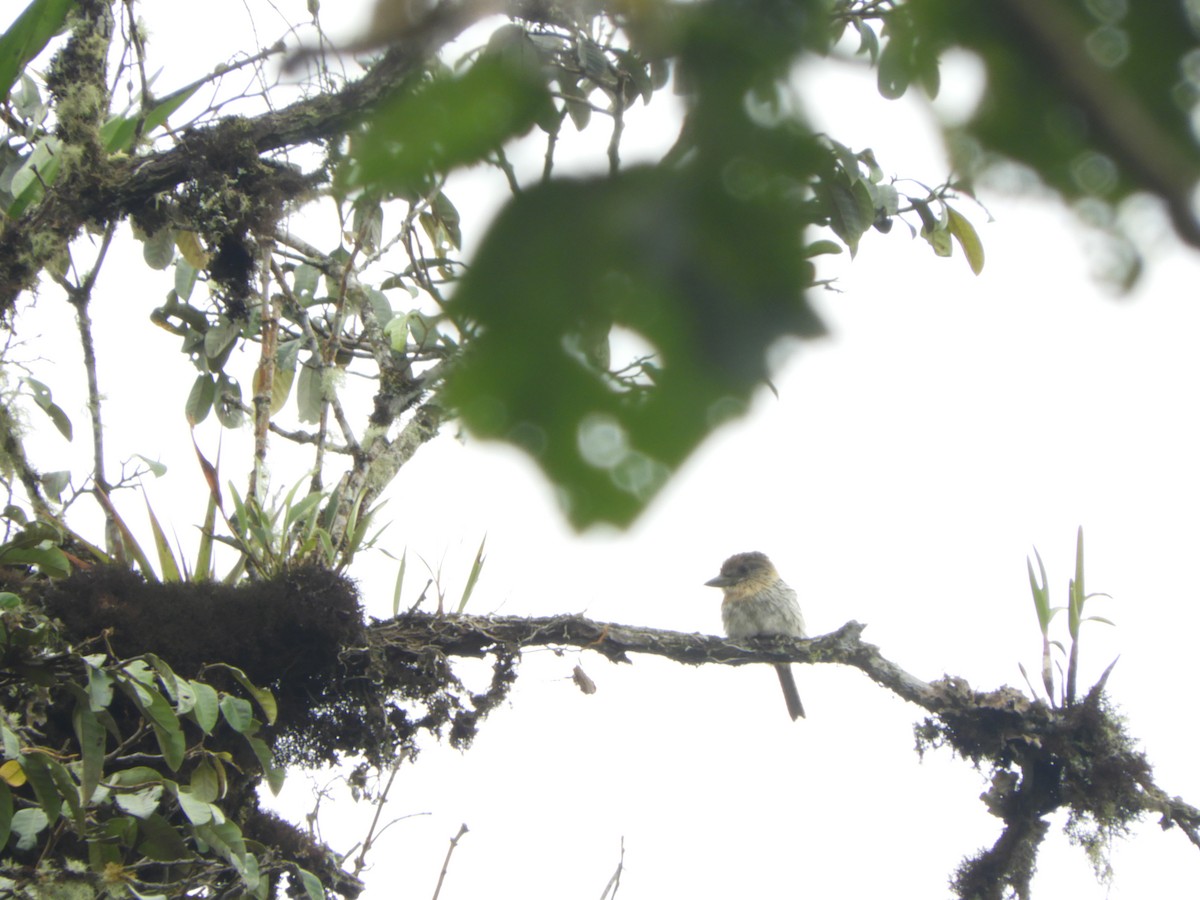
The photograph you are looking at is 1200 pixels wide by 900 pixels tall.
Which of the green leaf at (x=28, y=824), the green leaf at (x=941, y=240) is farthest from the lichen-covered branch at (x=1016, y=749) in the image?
the green leaf at (x=941, y=240)

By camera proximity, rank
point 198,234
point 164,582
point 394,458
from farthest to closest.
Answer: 1. point 394,458
2. point 198,234
3. point 164,582

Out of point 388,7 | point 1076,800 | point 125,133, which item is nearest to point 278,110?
point 125,133

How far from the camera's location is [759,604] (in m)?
4.68

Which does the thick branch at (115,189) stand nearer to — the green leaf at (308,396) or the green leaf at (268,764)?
the green leaf at (308,396)

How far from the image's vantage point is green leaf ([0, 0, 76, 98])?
2107 mm

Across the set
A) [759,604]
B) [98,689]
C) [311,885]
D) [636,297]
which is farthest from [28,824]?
[759,604]

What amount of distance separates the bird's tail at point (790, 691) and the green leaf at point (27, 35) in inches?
147

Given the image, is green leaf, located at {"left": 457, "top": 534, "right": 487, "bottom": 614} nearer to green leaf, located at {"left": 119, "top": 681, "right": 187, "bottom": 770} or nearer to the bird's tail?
green leaf, located at {"left": 119, "top": 681, "right": 187, "bottom": 770}

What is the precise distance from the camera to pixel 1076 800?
3117 mm

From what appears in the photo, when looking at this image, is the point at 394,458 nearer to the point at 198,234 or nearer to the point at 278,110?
the point at 198,234

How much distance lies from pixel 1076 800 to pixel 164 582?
8.75 ft

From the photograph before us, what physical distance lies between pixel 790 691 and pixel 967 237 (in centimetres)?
353

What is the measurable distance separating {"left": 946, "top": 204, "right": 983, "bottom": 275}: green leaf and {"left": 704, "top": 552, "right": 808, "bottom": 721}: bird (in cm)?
309

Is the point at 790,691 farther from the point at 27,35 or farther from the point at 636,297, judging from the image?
the point at 636,297
